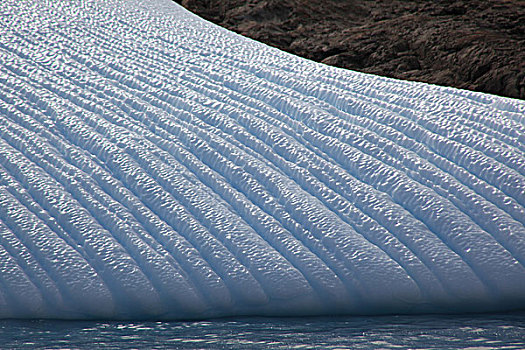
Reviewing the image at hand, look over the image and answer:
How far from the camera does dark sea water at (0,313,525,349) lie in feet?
3.47

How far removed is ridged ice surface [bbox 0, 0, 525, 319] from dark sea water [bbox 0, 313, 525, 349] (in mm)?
49

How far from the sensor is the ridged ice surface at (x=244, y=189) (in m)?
1.26

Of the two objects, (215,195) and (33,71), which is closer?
(215,195)

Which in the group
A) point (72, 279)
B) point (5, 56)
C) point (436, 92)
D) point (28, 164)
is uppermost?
point (5, 56)

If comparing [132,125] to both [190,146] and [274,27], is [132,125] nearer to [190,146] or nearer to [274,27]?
[190,146]

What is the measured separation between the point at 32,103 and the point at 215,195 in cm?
63

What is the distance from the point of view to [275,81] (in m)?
1.81

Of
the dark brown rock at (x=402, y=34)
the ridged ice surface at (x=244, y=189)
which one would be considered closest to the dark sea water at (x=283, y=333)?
the ridged ice surface at (x=244, y=189)

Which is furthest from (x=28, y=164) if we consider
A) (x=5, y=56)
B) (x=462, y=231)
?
(x=462, y=231)

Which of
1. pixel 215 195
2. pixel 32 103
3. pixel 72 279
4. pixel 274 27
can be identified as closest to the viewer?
pixel 72 279

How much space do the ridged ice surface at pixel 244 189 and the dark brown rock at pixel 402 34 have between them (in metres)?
0.67

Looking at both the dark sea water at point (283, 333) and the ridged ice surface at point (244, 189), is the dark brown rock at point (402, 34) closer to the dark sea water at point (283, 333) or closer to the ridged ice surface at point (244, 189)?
the ridged ice surface at point (244, 189)

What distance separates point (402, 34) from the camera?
263 cm

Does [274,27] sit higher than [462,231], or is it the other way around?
[274,27]
